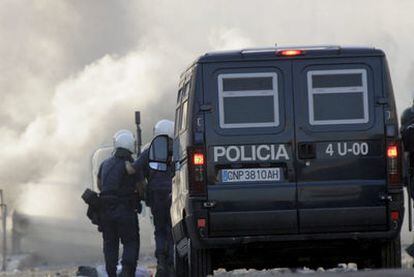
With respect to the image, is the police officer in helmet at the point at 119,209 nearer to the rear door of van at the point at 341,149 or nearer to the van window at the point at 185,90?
the van window at the point at 185,90

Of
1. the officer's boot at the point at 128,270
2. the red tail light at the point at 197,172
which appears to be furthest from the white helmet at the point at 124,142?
the red tail light at the point at 197,172

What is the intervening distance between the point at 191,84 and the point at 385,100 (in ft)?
6.32

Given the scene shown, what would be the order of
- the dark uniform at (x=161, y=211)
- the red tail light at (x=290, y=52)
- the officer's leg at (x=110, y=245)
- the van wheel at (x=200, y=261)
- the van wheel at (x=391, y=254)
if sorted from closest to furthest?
1. the red tail light at (x=290, y=52)
2. the van wheel at (x=391, y=254)
3. the van wheel at (x=200, y=261)
4. the officer's leg at (x=110, y=245)
5. the dark uniform at (x=161, y=211)

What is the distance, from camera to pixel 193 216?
589 inches

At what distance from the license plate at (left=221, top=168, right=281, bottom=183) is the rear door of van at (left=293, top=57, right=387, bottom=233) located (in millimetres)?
245

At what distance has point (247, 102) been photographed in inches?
587

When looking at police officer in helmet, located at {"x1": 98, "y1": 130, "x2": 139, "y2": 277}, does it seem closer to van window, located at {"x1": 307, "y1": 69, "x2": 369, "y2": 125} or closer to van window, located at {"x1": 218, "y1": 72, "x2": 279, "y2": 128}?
van window, located at {"x1": 218, "y1": 72, "x2": 279, "y2": 128}

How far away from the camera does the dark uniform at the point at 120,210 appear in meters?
19.0

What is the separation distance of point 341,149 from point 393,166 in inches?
21.1

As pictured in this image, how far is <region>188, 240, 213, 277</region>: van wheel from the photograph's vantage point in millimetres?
15328

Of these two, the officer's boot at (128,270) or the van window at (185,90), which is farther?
the officer's boot at (128,270)

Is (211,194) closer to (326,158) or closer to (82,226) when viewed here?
(326,158)

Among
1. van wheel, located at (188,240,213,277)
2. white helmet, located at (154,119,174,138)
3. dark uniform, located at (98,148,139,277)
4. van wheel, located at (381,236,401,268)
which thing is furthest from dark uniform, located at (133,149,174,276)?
van wheel, located at (381,236,401,268)

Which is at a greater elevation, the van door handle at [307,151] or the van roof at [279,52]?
the van roof at [279,52]
